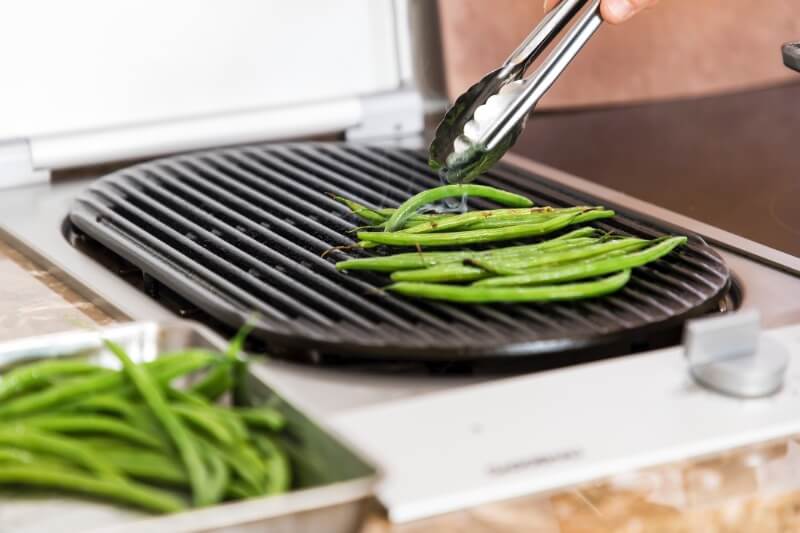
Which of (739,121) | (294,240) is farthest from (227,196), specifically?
(739,121)

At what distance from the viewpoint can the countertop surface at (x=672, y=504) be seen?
2.82 ft

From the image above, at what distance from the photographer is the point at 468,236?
1.28 metres

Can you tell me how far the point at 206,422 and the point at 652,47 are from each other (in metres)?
1.39

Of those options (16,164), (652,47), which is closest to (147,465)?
(16,164)

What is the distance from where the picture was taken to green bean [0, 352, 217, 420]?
0.90 m

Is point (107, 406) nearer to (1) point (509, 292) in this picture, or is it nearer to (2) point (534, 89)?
(1) point (509, 292)

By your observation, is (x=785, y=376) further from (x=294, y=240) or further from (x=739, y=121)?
(x=739, y=121)

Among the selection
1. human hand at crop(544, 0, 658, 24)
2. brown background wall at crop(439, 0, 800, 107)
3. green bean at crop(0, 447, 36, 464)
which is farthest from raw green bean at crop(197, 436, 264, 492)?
brown background wall at crop(439, 0, 800, 107)

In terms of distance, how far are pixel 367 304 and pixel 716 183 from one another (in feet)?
2.29

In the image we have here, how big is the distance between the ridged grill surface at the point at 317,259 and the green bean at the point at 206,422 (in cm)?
19

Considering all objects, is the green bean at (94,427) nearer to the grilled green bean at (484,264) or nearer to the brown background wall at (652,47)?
the grilled green bean at (484,264)

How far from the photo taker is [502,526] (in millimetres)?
856

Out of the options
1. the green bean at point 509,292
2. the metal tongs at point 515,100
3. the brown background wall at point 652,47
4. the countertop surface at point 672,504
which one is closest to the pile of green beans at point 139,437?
the countertop surface at point 672,504

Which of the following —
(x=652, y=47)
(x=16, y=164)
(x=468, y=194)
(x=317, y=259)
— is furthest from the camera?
(x=652, y=47)
